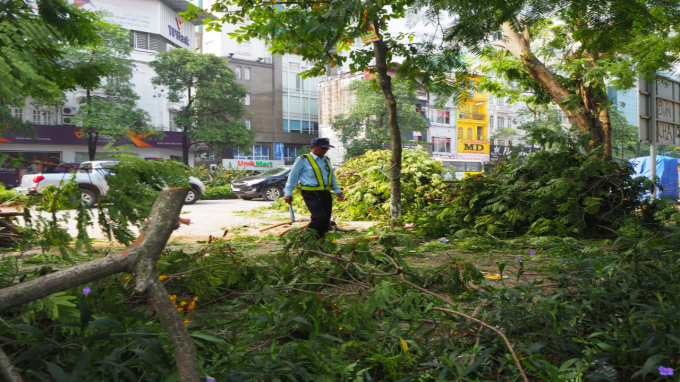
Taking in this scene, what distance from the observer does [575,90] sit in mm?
10203

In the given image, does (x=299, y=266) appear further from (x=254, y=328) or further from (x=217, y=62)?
(x=217, y=62)

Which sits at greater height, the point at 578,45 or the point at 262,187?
the point at 578,45

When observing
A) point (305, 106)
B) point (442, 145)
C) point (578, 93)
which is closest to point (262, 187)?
point (578, 93)

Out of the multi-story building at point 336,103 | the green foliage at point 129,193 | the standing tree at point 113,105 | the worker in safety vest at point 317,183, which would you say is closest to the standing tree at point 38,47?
the green foliage at point 129,193

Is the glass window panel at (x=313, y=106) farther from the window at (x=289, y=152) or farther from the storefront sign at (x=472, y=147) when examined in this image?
the storefront sign at (x=472, y=147)

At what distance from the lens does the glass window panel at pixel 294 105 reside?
5531 cm

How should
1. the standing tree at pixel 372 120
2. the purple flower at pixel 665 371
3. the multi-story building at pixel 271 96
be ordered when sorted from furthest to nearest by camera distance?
the multi-story building at pixel 271 96 < the standing tree at pixel 372 120 < the purple flower at pixel 665 371

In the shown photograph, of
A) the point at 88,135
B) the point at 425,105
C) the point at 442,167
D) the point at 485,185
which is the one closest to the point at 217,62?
the point at 88,135

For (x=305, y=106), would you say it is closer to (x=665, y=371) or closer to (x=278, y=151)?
(x=278, y=151)

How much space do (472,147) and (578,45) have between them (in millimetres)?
48934

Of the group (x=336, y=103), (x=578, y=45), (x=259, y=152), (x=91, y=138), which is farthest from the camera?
(x=259, y=152)

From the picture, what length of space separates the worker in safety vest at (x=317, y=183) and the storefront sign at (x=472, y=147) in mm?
52194

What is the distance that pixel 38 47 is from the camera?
280cm

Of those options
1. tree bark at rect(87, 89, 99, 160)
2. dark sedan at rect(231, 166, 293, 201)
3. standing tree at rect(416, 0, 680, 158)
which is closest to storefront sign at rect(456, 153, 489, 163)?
tree bark at rect(87, 89, 99, 160)
